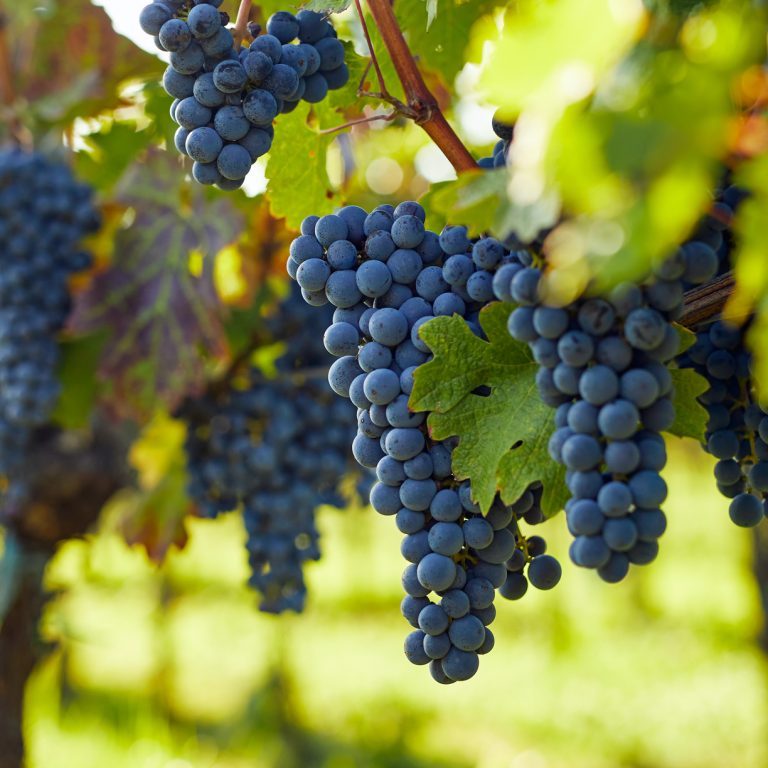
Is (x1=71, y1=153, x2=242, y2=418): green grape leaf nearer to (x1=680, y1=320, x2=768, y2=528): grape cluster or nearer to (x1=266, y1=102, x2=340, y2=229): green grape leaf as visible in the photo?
(x1=266, y1=102, x2=340, y2=229): green grape leaf

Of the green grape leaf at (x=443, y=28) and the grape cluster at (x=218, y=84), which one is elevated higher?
the green grape leaf at (x=443, y=28)

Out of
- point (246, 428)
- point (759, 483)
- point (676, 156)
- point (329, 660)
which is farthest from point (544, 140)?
point (329, 660)

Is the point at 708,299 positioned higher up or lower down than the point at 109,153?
lower down

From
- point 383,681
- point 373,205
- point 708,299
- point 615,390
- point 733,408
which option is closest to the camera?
point 615,390

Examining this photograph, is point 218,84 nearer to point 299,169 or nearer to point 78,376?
point 299,169

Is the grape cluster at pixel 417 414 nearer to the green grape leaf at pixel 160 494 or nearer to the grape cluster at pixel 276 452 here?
the grape cluster at pixel 276 452

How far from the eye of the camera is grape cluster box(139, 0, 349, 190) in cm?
74

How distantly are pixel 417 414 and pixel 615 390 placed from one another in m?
0.19

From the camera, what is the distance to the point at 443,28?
3.56 feet

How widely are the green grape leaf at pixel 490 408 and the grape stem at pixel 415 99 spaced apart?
6.7 inches

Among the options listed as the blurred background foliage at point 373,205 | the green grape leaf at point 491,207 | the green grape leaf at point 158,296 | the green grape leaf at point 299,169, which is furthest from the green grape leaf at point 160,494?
the green grape leaf at point 491,207

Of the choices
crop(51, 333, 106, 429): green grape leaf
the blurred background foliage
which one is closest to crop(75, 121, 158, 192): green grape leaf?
the blurred background foliage

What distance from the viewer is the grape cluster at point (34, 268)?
171 centimetres

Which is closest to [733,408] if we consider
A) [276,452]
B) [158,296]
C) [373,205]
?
[276,452]
